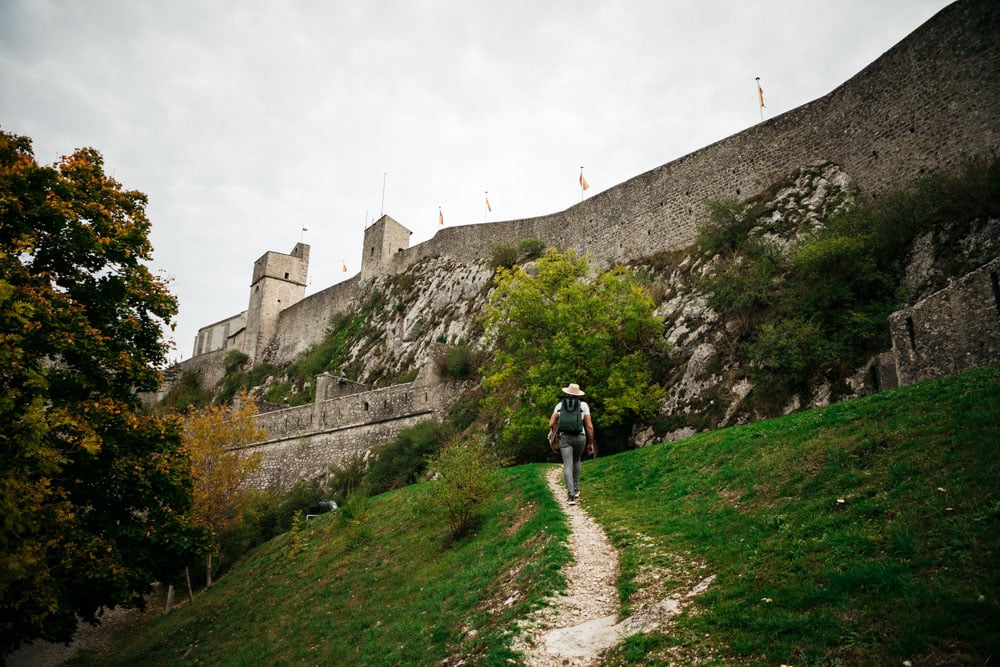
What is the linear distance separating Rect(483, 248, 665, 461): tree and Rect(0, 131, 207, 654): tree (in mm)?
10906

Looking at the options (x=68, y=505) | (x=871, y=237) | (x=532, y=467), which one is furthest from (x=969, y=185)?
(x=68, y=505)

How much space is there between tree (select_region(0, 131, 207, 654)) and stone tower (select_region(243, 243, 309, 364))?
47131 millimetres

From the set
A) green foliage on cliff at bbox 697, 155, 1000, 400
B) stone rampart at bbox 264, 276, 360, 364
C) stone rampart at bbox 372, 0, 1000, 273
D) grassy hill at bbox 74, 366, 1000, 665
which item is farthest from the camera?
stone rampart at bbox 264, 276, 360, 364

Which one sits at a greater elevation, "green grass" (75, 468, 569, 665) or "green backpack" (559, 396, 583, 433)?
"green backpack" (559, 396, 583, 433)

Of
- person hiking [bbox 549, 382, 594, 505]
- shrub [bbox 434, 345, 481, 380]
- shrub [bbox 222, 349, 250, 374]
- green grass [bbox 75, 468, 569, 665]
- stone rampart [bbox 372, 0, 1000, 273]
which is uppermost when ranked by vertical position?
stone rampart [bbox 372, 0, 1000, 273]

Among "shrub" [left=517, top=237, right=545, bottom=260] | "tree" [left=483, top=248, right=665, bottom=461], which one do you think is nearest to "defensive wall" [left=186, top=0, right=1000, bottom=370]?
"shrub" [left=517, top=237, right=545, bottom=260]

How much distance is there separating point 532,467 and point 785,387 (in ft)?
23.0

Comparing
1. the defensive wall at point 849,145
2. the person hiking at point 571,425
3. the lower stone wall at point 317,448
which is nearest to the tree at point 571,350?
the person hiking at point 571,425

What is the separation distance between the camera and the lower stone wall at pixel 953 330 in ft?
31.2

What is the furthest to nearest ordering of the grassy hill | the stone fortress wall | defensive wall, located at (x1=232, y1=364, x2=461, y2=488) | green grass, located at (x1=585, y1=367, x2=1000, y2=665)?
defensive wall, located at (x1=232, y1=364, x2=461, y2=488), the stone fortress wall, the grassy hill, green grass, located at (x1=585, y1=367, x2=1000, y2=665)

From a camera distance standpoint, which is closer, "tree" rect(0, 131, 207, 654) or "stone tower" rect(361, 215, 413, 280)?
"tree" rect(0, 131, 207, 654)

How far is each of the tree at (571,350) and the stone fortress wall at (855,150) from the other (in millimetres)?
8537

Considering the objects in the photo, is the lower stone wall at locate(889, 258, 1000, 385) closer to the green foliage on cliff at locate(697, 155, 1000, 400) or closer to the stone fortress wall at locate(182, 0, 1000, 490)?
the stone fortress wall at locate(182, 0, 1000, 490)

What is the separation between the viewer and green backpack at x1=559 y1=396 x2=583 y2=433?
35.6ft
